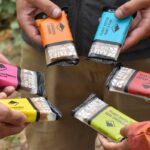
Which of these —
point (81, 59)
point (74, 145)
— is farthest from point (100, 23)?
point (74, 145)

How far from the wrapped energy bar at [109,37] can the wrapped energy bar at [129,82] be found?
0.06m

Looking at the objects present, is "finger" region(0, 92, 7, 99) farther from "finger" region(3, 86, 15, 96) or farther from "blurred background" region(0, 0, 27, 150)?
"blurred background" region(0, 0, 27, 150)

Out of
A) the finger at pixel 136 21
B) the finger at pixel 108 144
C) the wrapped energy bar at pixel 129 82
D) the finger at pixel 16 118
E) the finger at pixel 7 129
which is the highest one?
the finger at pixel 136 21

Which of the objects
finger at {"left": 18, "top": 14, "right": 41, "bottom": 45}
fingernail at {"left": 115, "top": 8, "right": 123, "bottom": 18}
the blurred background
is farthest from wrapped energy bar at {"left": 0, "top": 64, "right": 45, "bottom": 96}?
the blurred background

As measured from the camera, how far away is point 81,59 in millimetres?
1603

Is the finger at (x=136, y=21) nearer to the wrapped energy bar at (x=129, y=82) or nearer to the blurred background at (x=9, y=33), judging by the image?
the wrapped energy bar at (x=129, y=82)

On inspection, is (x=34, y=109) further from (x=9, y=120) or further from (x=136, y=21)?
(x=136, y=21)

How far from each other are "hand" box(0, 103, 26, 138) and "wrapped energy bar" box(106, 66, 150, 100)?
0.29 meters

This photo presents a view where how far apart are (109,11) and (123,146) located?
0.42 metres

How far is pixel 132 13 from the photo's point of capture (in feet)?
4.84

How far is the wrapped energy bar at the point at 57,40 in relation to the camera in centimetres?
145

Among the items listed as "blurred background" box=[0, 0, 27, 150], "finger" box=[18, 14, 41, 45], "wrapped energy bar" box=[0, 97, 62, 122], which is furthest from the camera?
"blurred background" box=[0, 0, 27, 150]

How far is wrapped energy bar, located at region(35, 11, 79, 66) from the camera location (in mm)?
1454

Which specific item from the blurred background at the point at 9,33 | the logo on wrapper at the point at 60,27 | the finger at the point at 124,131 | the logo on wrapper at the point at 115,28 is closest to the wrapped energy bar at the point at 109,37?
the logo on wrapper at the point at 115,28
